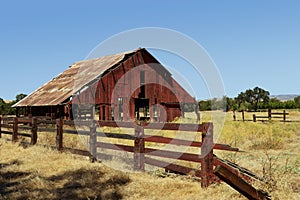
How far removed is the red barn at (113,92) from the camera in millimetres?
23953

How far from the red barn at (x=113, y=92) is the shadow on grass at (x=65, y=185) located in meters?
15.2

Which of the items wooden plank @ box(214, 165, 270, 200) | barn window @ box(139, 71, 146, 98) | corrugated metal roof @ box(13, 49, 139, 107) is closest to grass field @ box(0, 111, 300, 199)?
wooden plank @ box(214, 165, 270, 200)

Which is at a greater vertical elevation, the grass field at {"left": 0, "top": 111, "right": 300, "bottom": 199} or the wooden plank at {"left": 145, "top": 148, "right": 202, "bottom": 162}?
the wooden plank at {"left": 145, "top": 148, "right": 202, "bottom": 162}

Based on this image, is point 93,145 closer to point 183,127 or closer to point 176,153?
point 176,153

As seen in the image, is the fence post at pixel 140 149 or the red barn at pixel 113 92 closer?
the fence post at pixel 140 149

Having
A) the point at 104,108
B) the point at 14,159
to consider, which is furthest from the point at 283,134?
the point at 104,108

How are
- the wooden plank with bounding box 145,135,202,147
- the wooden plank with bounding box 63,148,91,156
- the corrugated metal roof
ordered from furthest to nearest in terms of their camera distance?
the corrugated metal roof → the wooden plank with bounding box 63,148,91,156 → the wooden plank with bounding box 145,135,202,147

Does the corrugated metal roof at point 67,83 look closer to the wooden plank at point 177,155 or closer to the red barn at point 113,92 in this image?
the red barn at point 113,92

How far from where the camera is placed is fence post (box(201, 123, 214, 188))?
5739 mm

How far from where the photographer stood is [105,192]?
5.54 meters

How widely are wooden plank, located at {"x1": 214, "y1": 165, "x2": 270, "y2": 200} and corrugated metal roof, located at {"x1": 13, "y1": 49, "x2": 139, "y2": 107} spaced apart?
20.3 m

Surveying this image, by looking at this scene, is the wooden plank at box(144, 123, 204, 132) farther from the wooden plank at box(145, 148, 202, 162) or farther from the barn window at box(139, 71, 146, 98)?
the barn window at box(139, 71, 146, 98)

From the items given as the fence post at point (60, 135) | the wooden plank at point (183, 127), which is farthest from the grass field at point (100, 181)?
the wooden plank at point (183, 127)

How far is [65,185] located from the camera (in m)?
6.14
